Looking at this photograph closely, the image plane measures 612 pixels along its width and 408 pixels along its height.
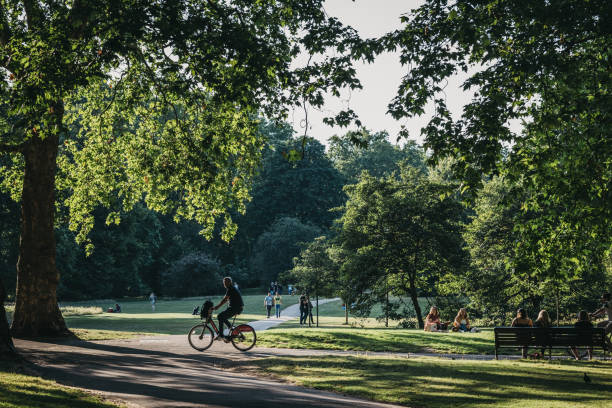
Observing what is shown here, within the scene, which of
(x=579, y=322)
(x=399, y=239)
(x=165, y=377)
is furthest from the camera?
(x=399, y=239)

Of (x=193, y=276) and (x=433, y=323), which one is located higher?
(x=193, y=276)

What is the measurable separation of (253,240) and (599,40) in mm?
67155

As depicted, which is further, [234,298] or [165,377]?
[234,298]

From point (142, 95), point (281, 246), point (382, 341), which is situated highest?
point (142, 95)

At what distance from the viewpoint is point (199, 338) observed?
14.9 meters

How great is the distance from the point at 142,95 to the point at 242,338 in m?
8.50

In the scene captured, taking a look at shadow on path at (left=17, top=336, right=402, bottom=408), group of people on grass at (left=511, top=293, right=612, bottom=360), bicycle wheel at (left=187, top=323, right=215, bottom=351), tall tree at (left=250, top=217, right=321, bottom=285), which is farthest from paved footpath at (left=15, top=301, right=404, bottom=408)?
tall tree at (left=250, top=217, right=321, bottom=285)

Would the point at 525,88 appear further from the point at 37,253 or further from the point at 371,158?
the point at 371,158

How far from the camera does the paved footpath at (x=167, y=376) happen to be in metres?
8.35

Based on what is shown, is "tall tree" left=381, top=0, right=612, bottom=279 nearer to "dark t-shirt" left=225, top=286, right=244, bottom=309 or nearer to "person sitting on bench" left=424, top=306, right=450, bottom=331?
"dark t-shirt" left=225, top=286, right=244, bottom=309

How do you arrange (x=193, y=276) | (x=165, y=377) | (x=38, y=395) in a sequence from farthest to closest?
(x=193, y=276)
(x=165, y=377)
(x=38, y=395)

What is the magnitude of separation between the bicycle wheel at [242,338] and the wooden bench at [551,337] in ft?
21.5

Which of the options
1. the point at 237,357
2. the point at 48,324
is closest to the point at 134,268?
the point at 48,324

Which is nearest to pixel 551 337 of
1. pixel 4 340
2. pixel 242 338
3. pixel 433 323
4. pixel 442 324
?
pixel 433 323
